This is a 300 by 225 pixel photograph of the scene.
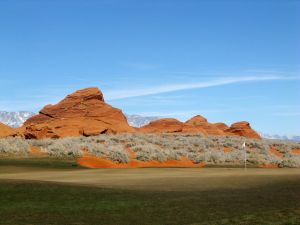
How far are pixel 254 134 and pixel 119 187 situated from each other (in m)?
97.9

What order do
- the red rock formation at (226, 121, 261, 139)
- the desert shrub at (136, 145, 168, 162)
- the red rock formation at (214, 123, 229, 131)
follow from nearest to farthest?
the desert shrub at (136, 145, 168, 162) < the red rock formation at (226, 121, 261, 139) < the red rock formation at (214, 123, 229, 131)

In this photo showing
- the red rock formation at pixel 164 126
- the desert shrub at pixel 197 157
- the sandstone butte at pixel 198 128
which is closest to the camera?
the desert shrub at pixel 197 157

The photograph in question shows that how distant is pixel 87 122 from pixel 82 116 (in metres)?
6.57

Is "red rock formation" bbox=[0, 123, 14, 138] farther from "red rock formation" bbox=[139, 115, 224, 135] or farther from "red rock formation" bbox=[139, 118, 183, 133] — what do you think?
"red rock formation" bbox=[139, 118, 183, 133]

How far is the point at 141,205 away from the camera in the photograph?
17875 mm

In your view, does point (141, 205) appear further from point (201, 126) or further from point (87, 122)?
point (201, 126)

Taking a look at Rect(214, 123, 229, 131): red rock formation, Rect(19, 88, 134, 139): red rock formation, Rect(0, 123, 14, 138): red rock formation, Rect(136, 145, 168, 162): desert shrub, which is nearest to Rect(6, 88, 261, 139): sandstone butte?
Rect(19, 88, 134, 139): red rock formation

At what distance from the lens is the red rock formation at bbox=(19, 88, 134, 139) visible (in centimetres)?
8719

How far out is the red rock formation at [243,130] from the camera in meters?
116

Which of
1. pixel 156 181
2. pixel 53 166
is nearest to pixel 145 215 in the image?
pixel 156 181

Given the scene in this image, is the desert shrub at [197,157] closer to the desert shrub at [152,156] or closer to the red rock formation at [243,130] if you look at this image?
the desert shrub at [152,156]

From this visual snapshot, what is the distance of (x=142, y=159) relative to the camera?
2024 inches

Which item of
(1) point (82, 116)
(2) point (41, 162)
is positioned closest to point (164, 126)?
(1) point (82, 116)

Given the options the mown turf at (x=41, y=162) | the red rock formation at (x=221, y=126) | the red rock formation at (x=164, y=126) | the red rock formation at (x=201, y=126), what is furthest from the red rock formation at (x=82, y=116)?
the mown turf at (x=41, y=162)
